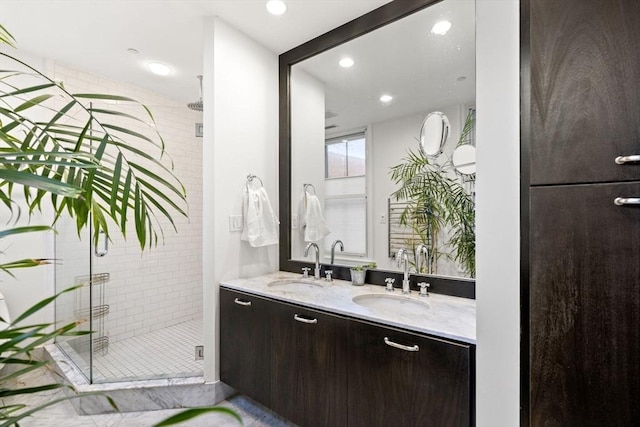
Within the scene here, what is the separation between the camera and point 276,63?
8.46 ft

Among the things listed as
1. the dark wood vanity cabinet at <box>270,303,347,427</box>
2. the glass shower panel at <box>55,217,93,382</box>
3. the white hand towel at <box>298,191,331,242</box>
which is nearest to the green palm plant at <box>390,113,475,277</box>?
the white hand towel at <box>298,191,331,242</box>

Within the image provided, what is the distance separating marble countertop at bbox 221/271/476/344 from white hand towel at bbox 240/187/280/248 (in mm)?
286

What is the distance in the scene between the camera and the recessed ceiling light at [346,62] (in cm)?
224

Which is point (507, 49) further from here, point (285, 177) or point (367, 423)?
point (285, 177)

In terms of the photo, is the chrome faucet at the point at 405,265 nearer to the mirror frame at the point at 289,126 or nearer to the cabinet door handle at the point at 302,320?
the mirror frame at the point at 289,126

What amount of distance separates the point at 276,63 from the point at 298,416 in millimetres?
2504

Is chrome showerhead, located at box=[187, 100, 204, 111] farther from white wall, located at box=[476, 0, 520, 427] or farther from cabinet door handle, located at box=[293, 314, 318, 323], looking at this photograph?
white wall, located at box=[476, 0, 520, 427]

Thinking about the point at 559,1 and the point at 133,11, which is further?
the point at 133,11

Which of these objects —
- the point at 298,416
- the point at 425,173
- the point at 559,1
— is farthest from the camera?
the point at 425,173

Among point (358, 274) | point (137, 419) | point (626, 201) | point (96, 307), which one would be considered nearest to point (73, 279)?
point (96, 307)

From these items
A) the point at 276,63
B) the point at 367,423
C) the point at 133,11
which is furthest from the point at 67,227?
the point at 367,423

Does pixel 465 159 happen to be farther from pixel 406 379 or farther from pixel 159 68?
pixel 159 68

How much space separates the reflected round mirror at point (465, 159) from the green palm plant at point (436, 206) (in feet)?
0.12

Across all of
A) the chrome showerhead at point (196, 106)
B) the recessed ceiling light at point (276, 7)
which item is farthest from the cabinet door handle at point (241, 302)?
the recessed ceiling light at point (276, 7)
